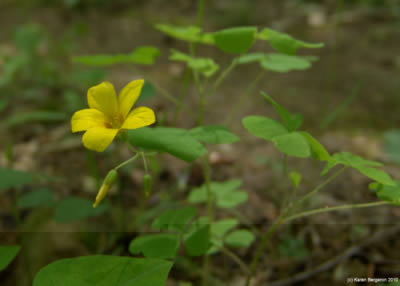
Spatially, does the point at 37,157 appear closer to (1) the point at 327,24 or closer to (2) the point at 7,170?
(2) the point at 7,170

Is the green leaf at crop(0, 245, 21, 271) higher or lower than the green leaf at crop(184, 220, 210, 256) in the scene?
higher

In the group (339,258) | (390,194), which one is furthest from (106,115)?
(339,258)

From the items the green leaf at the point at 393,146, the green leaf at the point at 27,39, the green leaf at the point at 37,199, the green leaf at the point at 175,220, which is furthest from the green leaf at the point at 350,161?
the green leaf at the point at 27,39

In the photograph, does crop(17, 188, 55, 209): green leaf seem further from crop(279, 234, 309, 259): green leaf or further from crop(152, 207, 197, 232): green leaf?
crop(279, 234, 309, 259): green leaf

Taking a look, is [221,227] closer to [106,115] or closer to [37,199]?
[106,115]

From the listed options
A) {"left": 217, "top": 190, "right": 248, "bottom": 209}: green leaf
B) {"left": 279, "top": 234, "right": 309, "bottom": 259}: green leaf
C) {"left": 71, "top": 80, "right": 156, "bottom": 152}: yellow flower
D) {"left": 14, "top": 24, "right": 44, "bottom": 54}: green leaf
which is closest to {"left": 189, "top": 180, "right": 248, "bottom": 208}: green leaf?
{"left": 217, "top": 190, "right": 248, "bottom": 209}: green leaf

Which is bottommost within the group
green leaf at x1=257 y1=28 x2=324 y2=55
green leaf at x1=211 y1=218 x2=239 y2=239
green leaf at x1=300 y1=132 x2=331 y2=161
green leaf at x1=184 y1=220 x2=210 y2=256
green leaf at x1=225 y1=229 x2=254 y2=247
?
green leaf at x1=225 y1=229 x2=254 y2=247
